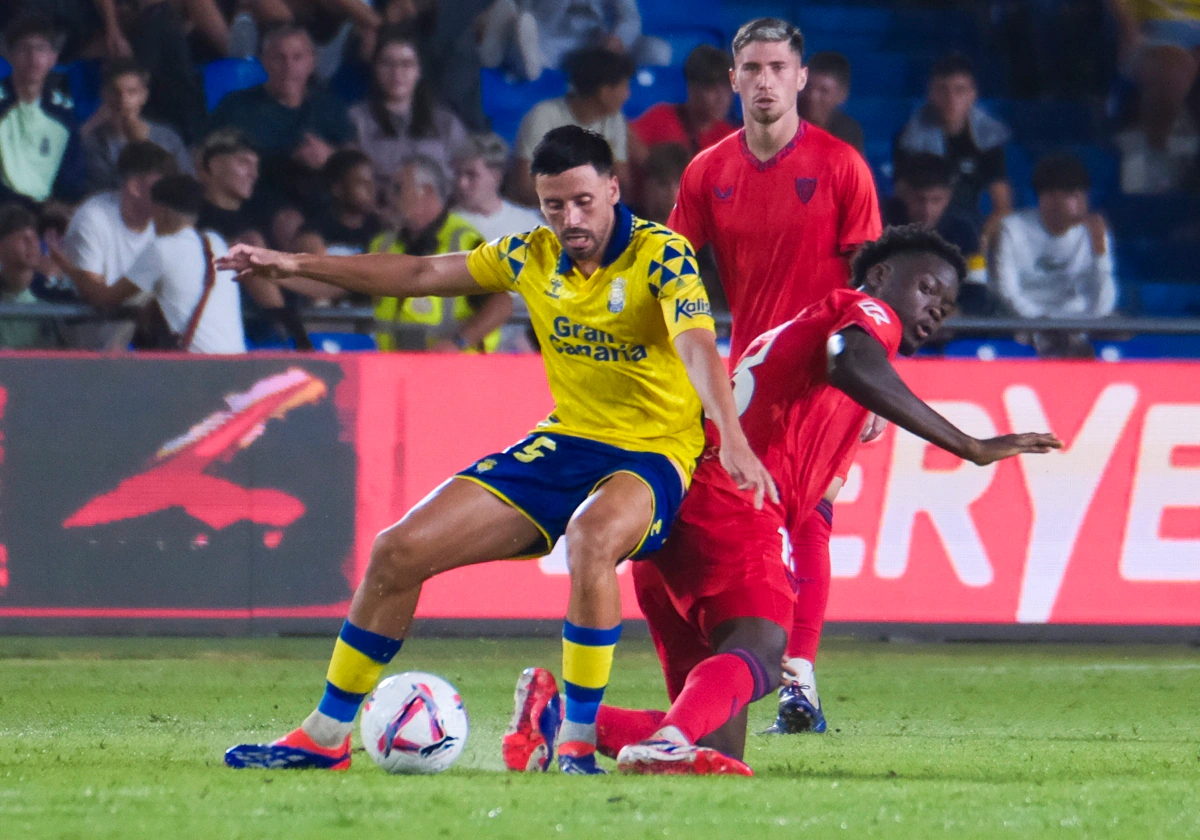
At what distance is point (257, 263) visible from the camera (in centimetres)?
504

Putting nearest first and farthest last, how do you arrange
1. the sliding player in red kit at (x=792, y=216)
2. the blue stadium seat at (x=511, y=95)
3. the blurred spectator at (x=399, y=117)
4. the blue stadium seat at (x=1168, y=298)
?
the sliding player in red kit at (x=792, y=216) < the blurred spectator at (x=399, y=117) < the blue stadium seat at (x=511, y=95) < the blue stadium seat at (x=1168, y=298)

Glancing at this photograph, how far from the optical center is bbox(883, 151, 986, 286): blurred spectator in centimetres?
1041

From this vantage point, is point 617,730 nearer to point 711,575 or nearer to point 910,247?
point 711,575

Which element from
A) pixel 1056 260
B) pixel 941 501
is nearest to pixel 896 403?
pixel 941 501

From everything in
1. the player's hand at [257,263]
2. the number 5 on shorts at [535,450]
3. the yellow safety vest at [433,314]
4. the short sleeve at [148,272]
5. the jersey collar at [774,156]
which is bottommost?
the yellow safety vest at [433,314]

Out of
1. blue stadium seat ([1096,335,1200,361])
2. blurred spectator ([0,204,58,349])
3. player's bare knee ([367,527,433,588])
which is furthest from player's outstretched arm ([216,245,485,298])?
blue stadium seat ([1096,335,1200,361])

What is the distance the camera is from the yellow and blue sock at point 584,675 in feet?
15.7

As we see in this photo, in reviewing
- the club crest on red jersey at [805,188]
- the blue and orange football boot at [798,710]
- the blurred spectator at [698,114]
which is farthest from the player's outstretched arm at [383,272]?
the blurred spectator at [698,114]

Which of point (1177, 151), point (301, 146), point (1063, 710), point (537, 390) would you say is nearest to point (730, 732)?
point (1063, 710)

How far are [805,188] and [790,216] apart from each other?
11 centimetres

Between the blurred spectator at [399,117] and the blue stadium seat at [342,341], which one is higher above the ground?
the blurred spectator at [399,117]

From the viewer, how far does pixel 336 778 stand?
4543 millimetres

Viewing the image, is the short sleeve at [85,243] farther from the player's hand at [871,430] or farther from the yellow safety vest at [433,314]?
the player's hand at [871,430]

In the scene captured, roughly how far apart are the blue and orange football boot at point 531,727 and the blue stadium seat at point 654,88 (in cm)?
786
